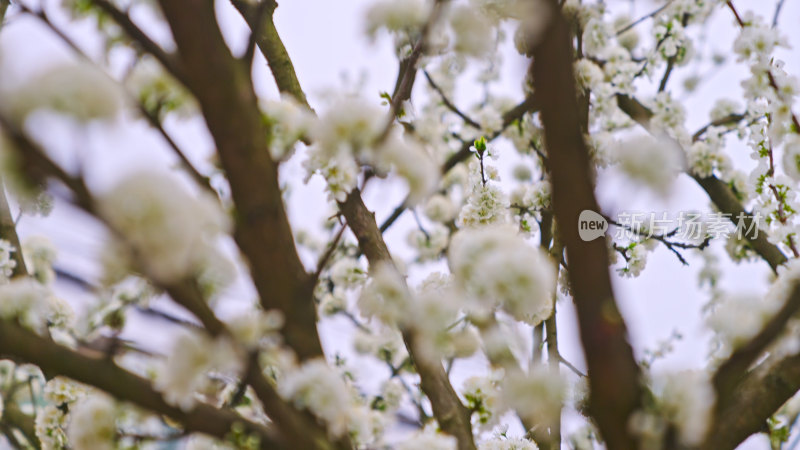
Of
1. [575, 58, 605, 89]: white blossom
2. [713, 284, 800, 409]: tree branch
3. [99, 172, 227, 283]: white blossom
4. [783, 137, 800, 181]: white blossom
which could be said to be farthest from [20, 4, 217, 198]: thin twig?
[575, 58, 605, 89]: white blossom

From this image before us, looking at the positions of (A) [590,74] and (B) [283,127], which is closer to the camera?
(B) [283,127]

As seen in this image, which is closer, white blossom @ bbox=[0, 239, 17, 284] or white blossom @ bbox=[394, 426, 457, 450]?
white blossom @ bbox=[394, 426, 457, 450]

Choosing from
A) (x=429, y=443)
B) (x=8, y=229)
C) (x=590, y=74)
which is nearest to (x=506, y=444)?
(x=429, y=443)

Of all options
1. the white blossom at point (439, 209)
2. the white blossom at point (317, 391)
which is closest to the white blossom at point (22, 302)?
the white blossom at point (317, 391)

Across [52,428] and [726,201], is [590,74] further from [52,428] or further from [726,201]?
[52,428]

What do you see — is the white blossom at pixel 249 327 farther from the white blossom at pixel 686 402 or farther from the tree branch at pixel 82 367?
the white blossom at pixel 686 402

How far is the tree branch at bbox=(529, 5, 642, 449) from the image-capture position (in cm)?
84

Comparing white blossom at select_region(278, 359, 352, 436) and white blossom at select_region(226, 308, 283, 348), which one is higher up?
white blossom at select_region(226, 308, 283, 348)

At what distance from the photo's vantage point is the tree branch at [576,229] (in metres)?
0.84

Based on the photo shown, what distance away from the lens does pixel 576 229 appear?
854mm

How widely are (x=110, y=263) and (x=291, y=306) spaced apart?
274mm

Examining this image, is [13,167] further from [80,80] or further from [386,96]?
[386,96]

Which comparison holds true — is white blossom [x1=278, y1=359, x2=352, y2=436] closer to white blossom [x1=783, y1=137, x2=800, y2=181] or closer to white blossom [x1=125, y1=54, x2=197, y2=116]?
white blossom [x1=125, y1=54, x2=197, y2=116]

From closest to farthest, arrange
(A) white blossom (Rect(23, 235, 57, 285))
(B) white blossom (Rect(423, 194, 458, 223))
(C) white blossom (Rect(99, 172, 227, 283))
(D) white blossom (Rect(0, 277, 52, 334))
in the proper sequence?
(C) white blossom (Rect(99, 172, 227, 283)) < (D) white blossom (Rect(0, 277, 52, 334)) < (A) white blossom (Rect(23, 235, 57, 285)) < (B) white blossom (Rect(423, 194, 458, 223))
